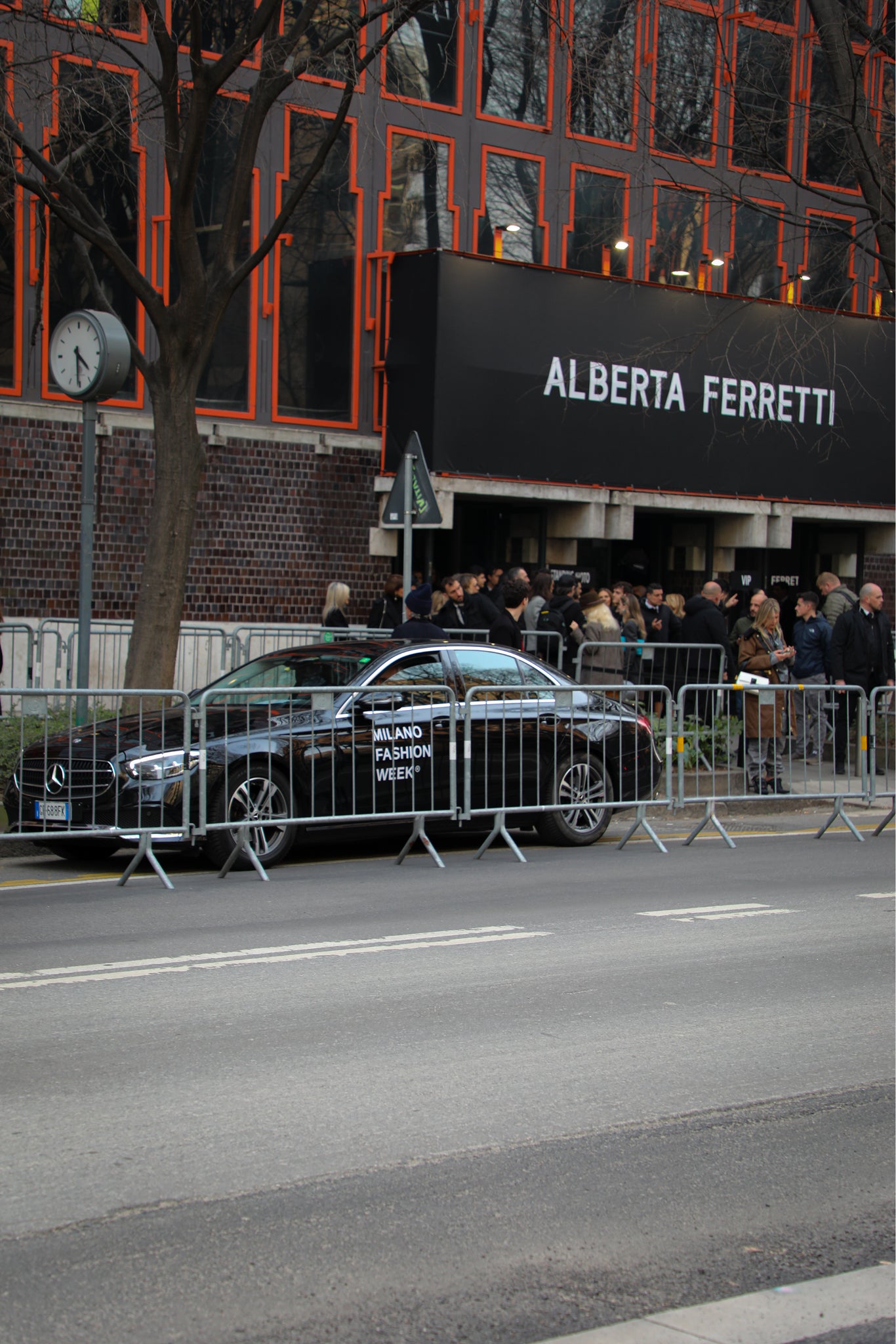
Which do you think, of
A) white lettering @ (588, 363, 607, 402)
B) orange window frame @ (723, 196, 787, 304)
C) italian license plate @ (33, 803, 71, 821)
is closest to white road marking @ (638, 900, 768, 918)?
italian license plate @ (33, 803, 71, 821)

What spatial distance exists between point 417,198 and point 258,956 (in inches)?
628

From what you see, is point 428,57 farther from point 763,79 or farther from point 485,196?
point 763,79

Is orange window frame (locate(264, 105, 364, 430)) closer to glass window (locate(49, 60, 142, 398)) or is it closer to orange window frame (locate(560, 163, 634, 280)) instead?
glass window (locate(49, 60, 142, 398))

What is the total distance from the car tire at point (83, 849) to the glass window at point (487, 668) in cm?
300

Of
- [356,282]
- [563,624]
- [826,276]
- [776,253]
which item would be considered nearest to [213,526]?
[356,282]

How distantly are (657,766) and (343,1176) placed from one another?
8446mm

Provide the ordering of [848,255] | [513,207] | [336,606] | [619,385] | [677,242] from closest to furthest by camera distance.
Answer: [336,606] → [619,385] → [513,207] → [677,242] → [848,255]

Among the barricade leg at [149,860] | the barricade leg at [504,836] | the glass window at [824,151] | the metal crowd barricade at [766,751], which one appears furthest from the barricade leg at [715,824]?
the glass window at [824,151]

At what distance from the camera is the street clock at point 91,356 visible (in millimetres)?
12570

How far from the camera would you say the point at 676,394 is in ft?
75.7

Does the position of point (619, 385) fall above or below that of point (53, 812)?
above

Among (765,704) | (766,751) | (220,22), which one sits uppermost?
(220,22)

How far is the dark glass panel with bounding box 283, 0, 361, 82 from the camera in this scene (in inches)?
559

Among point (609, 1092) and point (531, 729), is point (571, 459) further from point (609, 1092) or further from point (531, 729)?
point (609, 1092)
